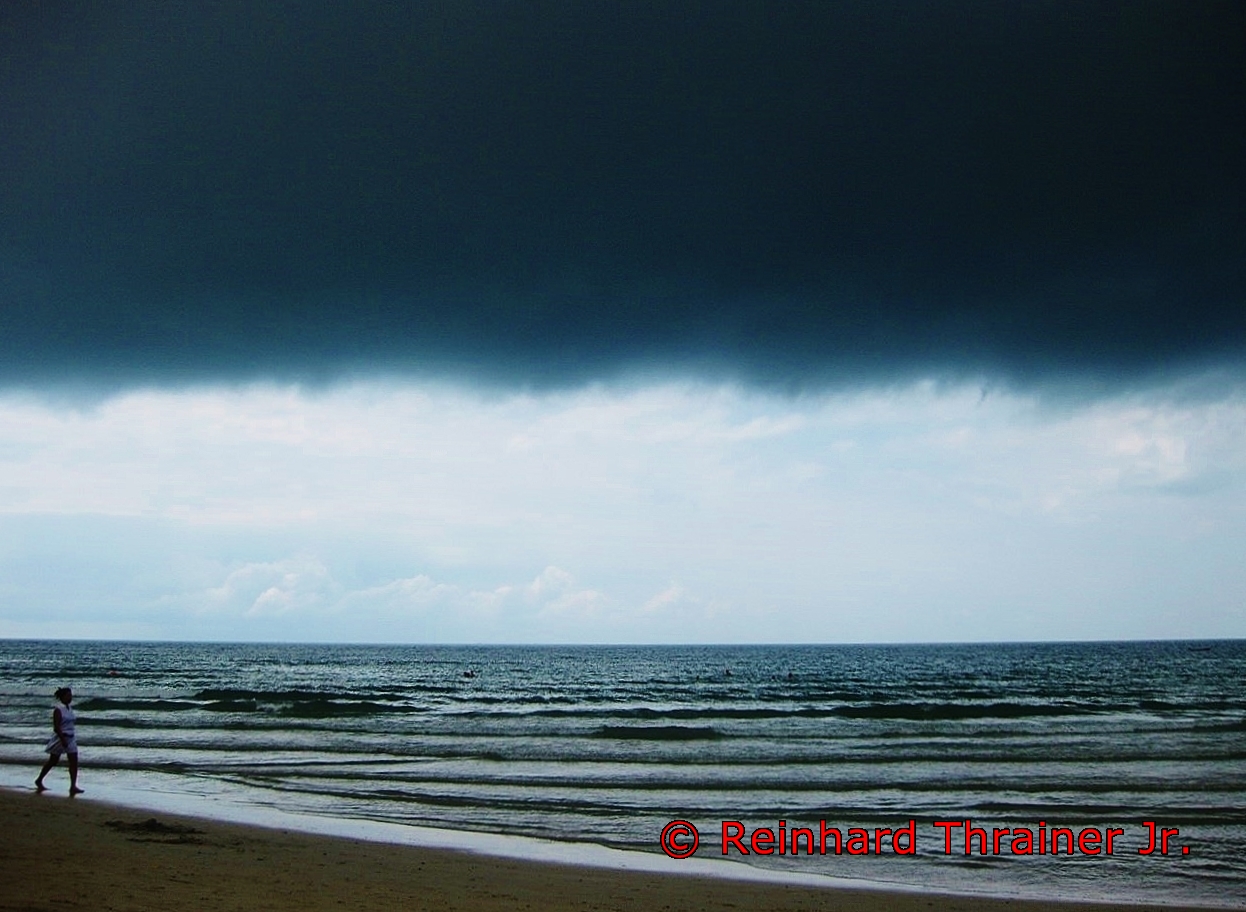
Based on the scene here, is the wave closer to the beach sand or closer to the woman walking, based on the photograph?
the woman walking

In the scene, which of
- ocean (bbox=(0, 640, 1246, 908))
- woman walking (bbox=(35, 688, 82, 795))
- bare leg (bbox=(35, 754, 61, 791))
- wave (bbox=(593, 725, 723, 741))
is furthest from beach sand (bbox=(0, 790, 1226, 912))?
wave (bbox=(593, 725, 723, 741))

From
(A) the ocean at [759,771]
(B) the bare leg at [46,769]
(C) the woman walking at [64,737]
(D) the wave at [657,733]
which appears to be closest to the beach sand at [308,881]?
(A) the ocean at [759,771]

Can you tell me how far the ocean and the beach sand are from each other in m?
2.20

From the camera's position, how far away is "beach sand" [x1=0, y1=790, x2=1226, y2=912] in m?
9.73

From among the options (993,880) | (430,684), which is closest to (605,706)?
(430,684)

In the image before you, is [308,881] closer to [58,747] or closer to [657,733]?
[58,747]

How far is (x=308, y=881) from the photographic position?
11.2 metres

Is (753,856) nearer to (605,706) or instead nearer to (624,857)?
(624,857)

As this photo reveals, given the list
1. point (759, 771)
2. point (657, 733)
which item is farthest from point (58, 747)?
point (657, 733)

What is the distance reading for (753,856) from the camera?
14.7 meters

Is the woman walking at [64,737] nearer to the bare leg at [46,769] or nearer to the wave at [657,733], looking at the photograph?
the bare leg at [46,769]

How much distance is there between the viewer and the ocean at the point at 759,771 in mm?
15023

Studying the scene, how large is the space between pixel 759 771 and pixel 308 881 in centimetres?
1609

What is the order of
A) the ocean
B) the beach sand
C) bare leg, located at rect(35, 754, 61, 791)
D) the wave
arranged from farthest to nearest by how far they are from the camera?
1. the wave
2. bare leg, located at rect(35, 754, 61, 791)
3. the ocean
4. the beach sand
